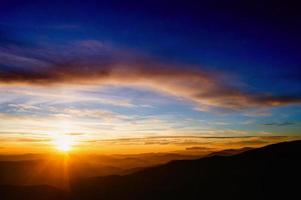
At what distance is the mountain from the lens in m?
55.0

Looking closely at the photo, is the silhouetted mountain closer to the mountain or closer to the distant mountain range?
the distant mountain range

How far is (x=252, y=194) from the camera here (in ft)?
174

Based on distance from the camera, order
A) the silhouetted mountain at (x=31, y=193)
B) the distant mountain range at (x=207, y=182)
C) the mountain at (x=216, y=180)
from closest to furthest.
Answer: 1. the mountain at (x=216, y=180)
2. the distant mountain range at (x=207, y=182)
3. the silhouetted mountain at (x=31, y=193)

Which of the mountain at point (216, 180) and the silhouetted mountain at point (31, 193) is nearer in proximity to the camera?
the mountain at point (216, 180)

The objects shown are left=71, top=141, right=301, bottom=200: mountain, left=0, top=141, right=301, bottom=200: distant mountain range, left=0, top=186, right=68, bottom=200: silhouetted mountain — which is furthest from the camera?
left=0, top=186, right=68, bottom=200: silhouetted mountain

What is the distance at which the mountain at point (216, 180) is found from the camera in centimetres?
5500

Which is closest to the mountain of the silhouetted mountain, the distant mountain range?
the distant mountain range

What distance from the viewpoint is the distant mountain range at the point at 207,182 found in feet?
181

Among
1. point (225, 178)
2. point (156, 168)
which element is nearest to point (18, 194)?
point (156, 168)

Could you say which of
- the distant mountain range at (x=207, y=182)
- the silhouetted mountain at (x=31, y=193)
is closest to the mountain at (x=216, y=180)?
the distant mountain range at (x=207, y=182)

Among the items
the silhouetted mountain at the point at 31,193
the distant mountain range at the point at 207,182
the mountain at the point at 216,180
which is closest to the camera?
the mountain at the point at 216,180

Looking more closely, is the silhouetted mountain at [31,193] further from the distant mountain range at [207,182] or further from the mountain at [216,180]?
the mountain at [216,180]

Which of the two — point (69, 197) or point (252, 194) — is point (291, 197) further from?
point (69, 197)

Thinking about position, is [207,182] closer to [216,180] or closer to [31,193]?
[216,180]
